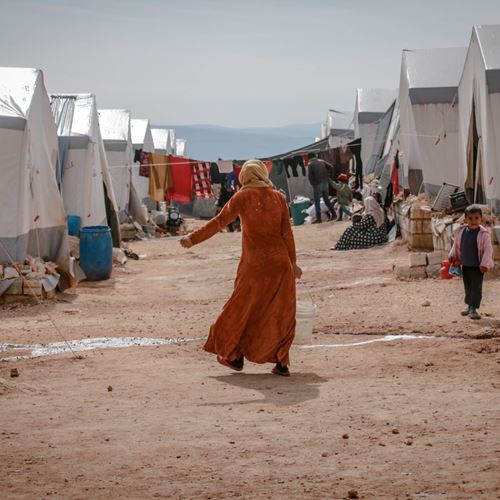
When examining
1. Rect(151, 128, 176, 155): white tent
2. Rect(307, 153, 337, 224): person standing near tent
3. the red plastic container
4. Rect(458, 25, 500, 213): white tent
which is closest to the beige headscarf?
the red plastic container

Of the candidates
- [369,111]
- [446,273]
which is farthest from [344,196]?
[446,273]

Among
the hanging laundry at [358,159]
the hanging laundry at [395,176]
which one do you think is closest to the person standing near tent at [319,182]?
the hanging laundry at [395,176]

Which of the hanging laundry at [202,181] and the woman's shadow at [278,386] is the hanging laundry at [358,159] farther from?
the woman's shadow at [278,386]

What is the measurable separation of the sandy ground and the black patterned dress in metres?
5.95

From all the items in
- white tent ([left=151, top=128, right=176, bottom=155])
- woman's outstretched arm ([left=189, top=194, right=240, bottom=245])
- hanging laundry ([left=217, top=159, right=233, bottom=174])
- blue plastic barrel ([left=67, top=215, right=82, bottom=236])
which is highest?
white tent ([left=151, top=128, right=176, bottom=155])

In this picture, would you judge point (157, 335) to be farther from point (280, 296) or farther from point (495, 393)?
point (495, 393)

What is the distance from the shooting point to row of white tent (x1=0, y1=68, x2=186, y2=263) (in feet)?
38.5

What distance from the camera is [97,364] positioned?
7.43m

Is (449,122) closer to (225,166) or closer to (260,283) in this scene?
(225,166)

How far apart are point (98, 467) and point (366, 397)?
6.44ft

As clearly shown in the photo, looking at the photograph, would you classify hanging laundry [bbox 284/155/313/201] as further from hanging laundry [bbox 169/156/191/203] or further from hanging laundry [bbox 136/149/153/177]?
hanging laundry [bbox 136/149/153/177]

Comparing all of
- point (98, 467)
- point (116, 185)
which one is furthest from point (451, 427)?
point (116, 185)

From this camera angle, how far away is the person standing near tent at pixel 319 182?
69.2ft

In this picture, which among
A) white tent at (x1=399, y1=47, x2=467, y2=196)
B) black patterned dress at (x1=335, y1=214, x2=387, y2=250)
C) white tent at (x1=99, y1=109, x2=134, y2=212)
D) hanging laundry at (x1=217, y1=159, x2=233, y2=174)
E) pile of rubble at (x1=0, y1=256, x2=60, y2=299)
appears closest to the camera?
pile of rubble at (x1=0, y1=256, x2=60, y2=299)
